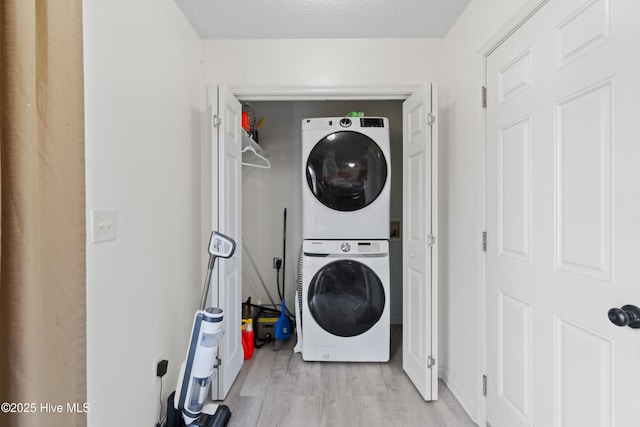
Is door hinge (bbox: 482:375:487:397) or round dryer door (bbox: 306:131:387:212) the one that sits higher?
round dryer door (bbox: 306:131:387:212)

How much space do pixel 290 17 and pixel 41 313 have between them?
198cm

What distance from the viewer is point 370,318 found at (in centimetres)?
234

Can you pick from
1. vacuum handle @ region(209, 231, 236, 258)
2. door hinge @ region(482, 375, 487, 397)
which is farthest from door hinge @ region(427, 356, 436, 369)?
vacuum handle @ region(209, 231, 236, 258)

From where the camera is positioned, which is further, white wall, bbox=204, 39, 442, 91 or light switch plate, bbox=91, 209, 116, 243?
white wall, bbox=204, 39, 442, 91

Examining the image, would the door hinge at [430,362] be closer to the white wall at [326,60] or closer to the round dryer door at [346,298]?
the round dryer door at [346,298]

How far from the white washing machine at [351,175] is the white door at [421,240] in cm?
21

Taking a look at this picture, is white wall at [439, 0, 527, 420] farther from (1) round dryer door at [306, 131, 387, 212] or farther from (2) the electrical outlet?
(2) the electrical outlet

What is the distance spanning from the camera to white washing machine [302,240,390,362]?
2.33 metres

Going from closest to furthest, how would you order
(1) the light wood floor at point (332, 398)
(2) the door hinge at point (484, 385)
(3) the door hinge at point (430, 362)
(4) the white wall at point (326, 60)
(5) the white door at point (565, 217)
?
(5) the white door at point (565, 217) < (2) the door hinge at point (484, 385) < (1) the light wood floor at point (332, 398) < (3) the door hinge at point (430, 362) < (4) the white wall at point (326, 60)

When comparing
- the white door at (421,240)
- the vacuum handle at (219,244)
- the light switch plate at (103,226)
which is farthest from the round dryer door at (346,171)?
the light switch plate at (103,226)

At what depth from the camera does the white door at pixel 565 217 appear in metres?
0.89

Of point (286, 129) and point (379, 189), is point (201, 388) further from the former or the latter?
point (286, 129)

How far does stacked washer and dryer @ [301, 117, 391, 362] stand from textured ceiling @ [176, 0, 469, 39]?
0.62 m

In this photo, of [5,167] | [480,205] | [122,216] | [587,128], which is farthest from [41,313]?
[480,205]
